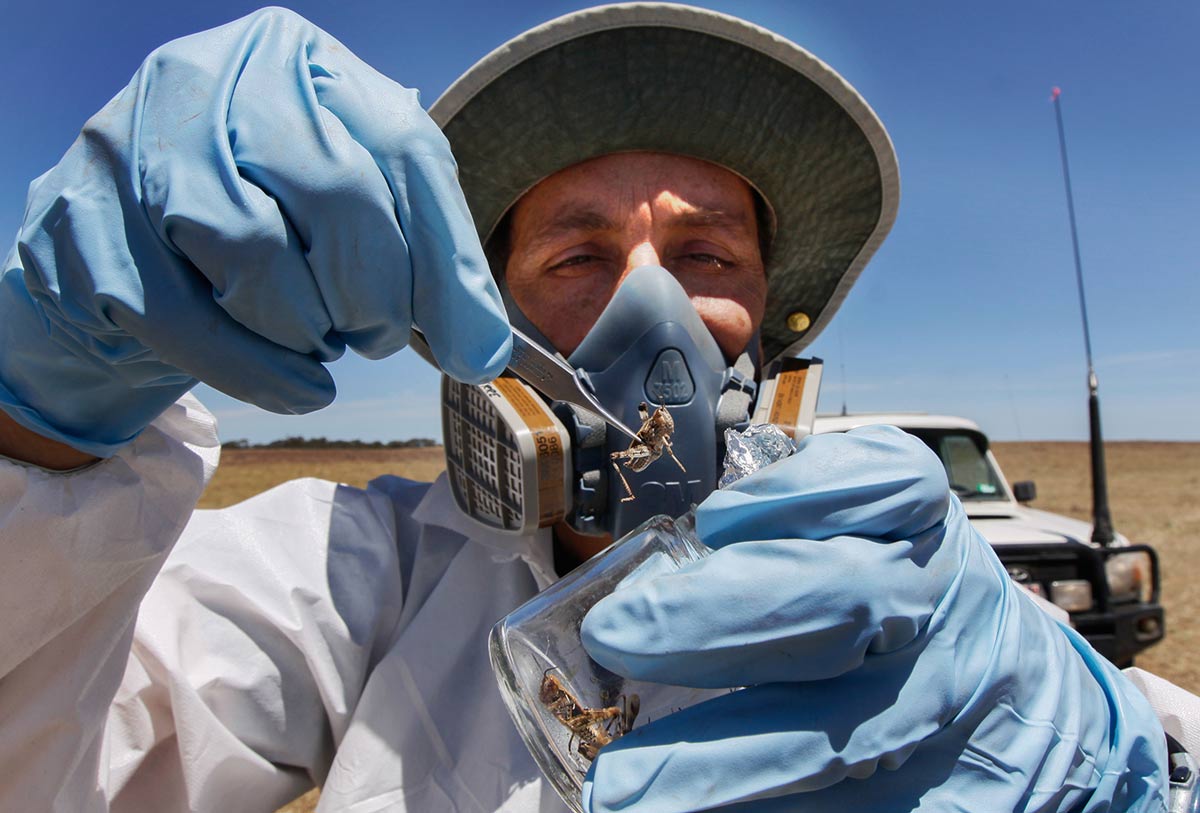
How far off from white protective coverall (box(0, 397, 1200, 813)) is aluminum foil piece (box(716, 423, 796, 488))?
83 centimetres

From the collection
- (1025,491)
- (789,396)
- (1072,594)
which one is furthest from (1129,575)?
(789,396)

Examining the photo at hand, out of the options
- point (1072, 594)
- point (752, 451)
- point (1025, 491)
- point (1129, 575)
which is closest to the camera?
point (752, 451)

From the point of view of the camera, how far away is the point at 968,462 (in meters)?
5.98

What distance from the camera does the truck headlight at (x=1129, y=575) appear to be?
489cm

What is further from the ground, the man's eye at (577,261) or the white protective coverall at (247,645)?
the man's eye at (577,261)

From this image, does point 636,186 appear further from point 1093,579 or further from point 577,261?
point 1093,579

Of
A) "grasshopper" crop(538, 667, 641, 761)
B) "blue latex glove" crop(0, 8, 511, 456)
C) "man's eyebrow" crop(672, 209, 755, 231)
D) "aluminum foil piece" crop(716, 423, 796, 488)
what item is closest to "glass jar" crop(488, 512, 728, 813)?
"grasshopper" crop(538, 667, 641, 761)

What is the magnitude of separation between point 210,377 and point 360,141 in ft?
1.49

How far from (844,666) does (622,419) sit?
3.02 feet

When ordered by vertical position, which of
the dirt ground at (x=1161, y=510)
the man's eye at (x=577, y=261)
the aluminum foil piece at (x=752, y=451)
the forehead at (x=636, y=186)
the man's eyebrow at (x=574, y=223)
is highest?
the forehead at (x=636, y=186)

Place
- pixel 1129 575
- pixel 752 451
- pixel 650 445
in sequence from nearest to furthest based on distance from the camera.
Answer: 1. pixel 752 451
2. pixel 650 445
3. pixel 1129 575

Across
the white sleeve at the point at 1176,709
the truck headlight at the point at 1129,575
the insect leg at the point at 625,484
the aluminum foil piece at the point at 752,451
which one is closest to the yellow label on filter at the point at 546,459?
the insect leg at the point at 625,484

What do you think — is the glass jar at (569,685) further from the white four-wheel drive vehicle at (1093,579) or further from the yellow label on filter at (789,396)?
the white four-wheel drive vehicle at (1093,579)

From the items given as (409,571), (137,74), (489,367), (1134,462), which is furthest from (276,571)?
(1134,462)
